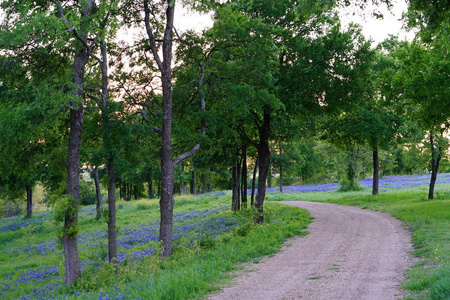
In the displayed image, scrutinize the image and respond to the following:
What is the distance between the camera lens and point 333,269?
8539 millimetres

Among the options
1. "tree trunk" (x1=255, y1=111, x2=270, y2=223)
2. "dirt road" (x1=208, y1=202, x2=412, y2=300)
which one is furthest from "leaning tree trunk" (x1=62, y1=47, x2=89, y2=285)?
"tree trunk" (x1=255, y1=111, x2=270, y2=223)

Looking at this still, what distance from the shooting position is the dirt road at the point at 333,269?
6727 millimetres

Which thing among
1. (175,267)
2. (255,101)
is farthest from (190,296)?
(255,101)

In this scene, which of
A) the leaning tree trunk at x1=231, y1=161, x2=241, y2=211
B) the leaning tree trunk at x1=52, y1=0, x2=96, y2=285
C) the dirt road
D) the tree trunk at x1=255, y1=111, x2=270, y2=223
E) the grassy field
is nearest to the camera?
the dirt road

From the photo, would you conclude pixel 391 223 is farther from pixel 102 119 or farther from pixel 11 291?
pixel 11 291

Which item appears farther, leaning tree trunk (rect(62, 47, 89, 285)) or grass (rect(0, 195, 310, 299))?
leaning tree trunk (rect(62, 47, 89, 285))

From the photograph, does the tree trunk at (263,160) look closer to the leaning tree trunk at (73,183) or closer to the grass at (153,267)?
the grass at (153,267)

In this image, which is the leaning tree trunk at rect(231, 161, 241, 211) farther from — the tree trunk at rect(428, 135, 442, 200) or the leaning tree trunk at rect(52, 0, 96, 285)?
the leaning tree trunk at rect(52, 0, 96, 285)

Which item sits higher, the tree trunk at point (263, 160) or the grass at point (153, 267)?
the tree trunk at point (263, 160)

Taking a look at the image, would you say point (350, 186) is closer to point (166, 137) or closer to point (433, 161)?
point (433, 161)

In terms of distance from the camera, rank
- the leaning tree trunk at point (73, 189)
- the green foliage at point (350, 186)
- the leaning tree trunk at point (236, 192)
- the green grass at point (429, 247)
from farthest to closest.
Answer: the green foliage at point (350, 186) → the leaning tree trunk at point (236, 192) → the leaning tree trunk at point (73, 189) → the green grass at point (429, 247)

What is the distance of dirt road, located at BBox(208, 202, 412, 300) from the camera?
6727 mm

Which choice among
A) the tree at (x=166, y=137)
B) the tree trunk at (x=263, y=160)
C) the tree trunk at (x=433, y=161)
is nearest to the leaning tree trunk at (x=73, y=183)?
the tree at (x=166, y=137)

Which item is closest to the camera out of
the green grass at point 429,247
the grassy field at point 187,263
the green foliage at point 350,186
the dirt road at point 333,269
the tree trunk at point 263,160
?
the green grass at point 429,247
